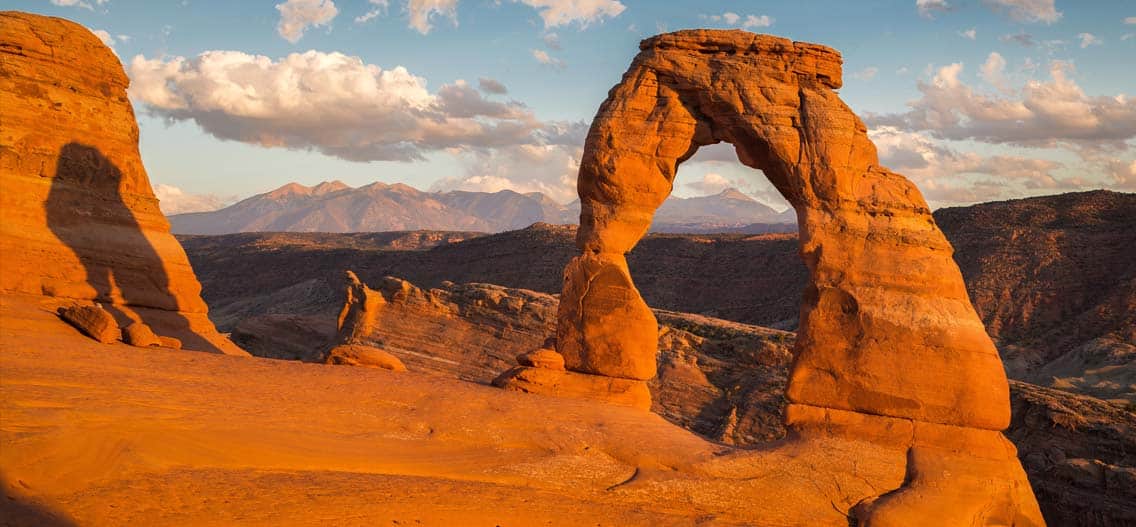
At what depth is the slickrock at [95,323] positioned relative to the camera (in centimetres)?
1367

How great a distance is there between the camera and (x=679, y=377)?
75.5 ft

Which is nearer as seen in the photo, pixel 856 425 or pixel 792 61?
pixel 856 425

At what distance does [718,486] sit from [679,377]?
13458 millimetres

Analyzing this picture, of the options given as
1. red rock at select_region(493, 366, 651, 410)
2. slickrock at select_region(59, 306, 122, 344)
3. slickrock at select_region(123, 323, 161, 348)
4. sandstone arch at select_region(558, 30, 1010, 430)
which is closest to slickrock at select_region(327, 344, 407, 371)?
red rock at select_region(493, 366, 651, 410)

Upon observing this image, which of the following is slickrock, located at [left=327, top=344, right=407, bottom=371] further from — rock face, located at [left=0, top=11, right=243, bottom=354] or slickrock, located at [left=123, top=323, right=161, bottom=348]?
rock face, located at [left=0, top=11, right=243, bottom=354]

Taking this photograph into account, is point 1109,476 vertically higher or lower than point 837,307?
lower

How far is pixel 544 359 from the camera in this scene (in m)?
13.2

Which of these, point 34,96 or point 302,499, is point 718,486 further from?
point 34,96

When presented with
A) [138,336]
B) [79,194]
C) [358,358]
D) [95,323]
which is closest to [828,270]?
[358,358]

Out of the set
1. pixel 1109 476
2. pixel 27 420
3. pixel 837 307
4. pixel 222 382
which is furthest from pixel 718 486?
pixel 1109 476

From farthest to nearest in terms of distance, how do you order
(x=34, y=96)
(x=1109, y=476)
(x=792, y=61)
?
(x=34, y=96) < (x=1109, y=476) < (x=792, y=61)

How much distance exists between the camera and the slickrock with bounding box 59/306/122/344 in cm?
1367

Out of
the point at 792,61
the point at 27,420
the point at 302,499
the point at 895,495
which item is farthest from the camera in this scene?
the point at 792,61

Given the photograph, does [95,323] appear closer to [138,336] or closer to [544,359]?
[138,336]
